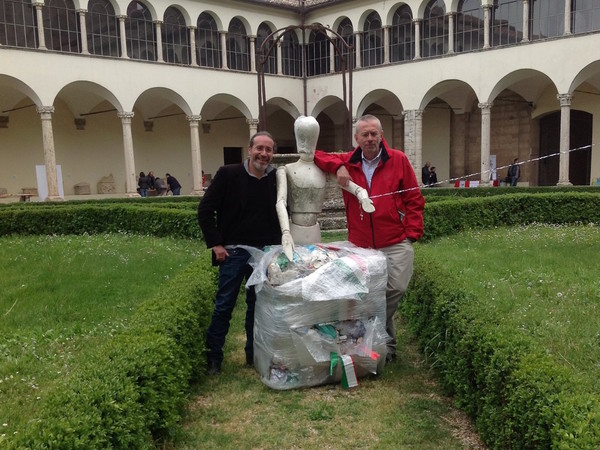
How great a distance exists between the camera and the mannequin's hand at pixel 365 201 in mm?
3742

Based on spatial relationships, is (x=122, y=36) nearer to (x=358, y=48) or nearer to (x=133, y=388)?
(x=358, y=48)

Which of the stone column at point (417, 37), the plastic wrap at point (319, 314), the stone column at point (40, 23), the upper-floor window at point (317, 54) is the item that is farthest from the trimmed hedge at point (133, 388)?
the upper-floor window at point (317, 54)

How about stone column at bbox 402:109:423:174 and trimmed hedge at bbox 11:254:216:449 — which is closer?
trimmed hedge at bbox 11:254:216:449

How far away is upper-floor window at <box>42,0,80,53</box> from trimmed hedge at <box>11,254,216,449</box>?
17216 mm

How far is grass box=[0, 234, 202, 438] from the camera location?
3639 millimetres

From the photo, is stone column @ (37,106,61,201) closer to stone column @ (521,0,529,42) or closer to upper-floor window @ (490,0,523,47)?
upper-floor window @ (490,0,523,47)

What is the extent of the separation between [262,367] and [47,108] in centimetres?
1694

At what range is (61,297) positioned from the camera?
560 centimetres

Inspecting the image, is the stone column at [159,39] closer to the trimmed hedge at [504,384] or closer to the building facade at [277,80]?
the building facade at [277,80]

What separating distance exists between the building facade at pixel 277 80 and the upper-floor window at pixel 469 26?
0.14ft

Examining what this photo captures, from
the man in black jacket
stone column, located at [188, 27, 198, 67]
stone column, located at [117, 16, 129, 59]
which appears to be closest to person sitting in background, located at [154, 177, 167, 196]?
stone column, located at [188, 27, 198, 67]

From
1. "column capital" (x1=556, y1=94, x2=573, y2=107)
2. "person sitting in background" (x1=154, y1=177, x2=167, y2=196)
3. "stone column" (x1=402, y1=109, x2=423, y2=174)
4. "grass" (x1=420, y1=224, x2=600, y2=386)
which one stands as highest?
"column capital" (x1=556, y1=94, x2=573, y2=107)

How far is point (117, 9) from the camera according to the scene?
63.3ft

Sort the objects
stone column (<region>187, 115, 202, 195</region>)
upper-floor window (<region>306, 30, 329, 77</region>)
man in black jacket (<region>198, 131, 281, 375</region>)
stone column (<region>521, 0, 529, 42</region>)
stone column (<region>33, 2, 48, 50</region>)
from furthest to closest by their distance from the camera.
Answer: upper-floor window (<region>306, 30, 329, 77</region>), stone column (<region>187, 115, 202, 195</region>), stone column (<region>521, 0, 529, 42</region>), stone column (<region>33, 2, 48, 50</region>), man in black jacket (<region>198, 131, 281, 375</region>)
